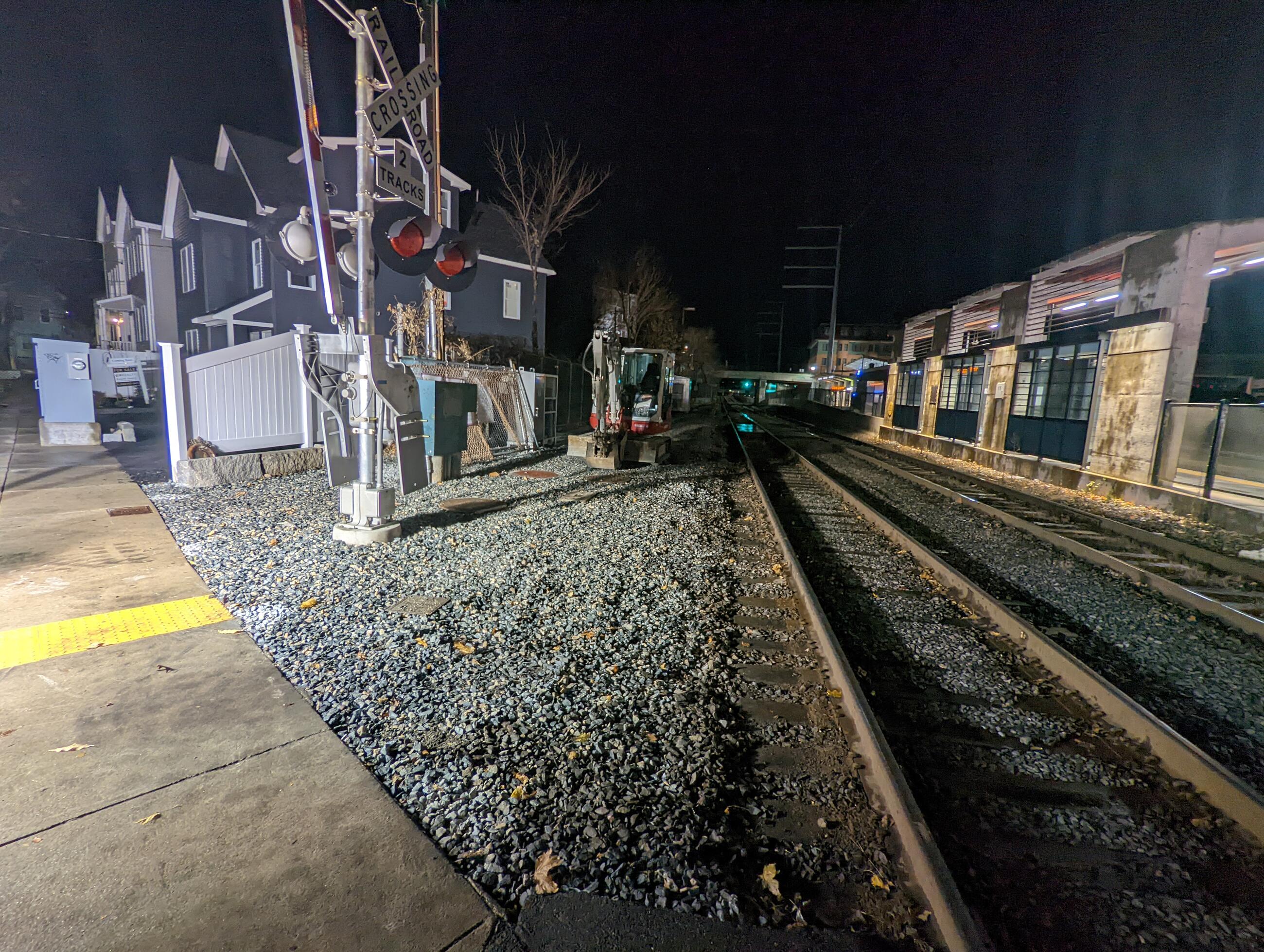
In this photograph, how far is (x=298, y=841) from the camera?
216cm

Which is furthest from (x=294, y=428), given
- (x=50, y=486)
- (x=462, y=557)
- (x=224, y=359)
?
(x=462, y=557)

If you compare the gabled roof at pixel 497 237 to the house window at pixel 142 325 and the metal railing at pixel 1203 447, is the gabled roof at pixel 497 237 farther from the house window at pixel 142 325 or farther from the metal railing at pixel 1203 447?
the metal railing at pixel 1203 447

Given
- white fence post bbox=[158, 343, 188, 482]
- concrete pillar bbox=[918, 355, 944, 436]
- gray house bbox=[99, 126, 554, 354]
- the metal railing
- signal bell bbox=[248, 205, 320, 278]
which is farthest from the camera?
concrete pillar bbox=[918, 355, 944, 436]

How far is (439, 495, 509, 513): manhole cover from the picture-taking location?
26.7 ft

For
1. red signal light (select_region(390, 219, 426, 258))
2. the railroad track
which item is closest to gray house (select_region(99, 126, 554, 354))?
red signal light (select_region(390, 219, 426, 258))

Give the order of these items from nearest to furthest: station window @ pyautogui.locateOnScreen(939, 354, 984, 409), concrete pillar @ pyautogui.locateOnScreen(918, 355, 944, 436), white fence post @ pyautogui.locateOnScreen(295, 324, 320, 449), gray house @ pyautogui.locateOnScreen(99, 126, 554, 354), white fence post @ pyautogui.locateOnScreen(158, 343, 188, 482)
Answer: white fence post @ pyautogui.locateOnScreen(158, 343, 188, 482) → white fence post @ pyautogui.locateOnScreen(295, 324, 320, 449) → station window @ pyautogui.locateOnScreen(939, 354, 984, 409) → gray house @ pyautogui.locateOnScreen(99, 126, 554, 354) → concrete pillar @ pyautogui.locateOnScreen(918, 355, 944, 436)

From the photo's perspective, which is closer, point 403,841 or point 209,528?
point 403,841

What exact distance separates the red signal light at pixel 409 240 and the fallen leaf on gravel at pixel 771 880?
5.81m

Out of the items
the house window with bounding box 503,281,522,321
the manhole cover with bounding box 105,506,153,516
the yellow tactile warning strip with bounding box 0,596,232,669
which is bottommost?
the yellow tactile warning strip with bounding box 0,596,232,669

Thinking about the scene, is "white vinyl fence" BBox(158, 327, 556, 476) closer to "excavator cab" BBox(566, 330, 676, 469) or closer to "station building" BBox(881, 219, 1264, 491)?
"excavator cab" BBox(566, 330, 676, 469)

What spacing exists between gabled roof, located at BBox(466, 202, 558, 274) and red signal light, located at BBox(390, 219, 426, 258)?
21.7 metres

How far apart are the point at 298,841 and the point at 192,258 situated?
103 ft

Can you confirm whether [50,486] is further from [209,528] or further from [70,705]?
[70,705]

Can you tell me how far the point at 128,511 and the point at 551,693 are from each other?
7.27m
